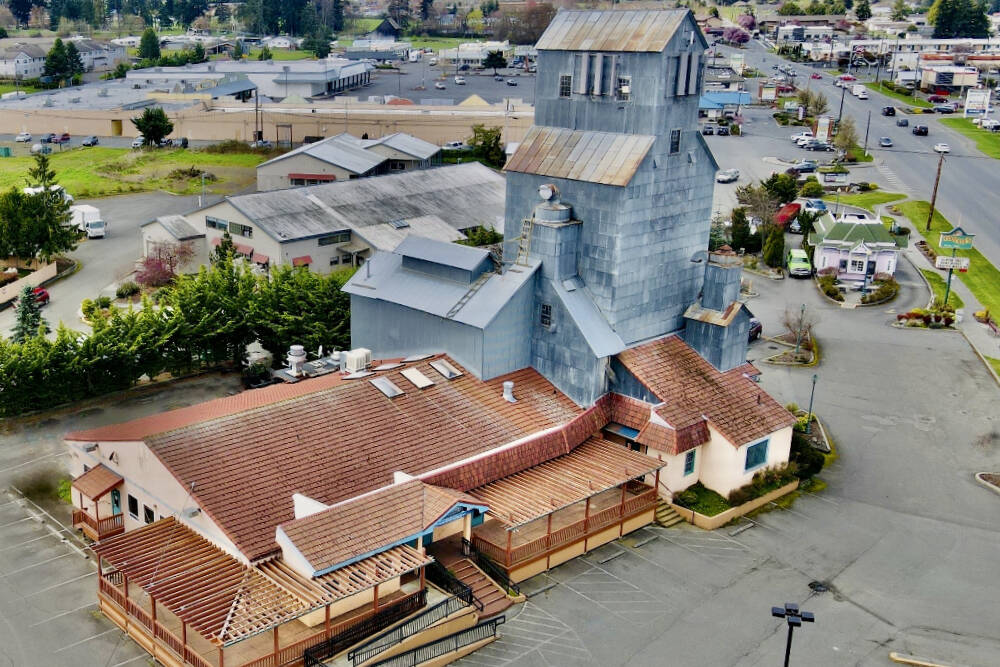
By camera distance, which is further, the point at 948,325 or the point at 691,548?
the point at 948,325

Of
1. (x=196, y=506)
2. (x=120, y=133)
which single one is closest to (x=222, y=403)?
(x=196, y=506)

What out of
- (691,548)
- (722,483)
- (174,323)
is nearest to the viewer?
(691,548)

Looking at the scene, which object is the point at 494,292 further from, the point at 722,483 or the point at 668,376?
the point at 722,483

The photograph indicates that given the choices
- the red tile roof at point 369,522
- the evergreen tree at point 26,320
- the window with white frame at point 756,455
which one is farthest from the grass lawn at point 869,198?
the red tile roof at point 369,522

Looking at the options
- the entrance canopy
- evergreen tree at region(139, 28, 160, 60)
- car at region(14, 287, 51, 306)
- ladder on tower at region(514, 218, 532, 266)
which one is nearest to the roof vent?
the entrance canopy

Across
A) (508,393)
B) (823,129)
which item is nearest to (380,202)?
(508,393)

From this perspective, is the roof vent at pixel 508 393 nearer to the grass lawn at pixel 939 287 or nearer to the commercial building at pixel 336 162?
the grass lawn at pixel 939 287
